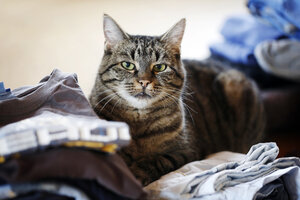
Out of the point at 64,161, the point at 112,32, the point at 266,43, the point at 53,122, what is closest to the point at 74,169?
the point at 64,161

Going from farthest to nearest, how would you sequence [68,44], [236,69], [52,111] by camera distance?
[236,69], [68,44], [52,111]

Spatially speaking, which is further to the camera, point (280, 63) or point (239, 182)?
point (280, 63)

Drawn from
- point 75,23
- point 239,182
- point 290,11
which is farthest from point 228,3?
point 239,182

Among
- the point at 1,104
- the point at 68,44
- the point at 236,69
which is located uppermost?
the point at 68,44

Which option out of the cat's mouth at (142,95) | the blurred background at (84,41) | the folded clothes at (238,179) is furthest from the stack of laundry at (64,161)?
the blurred background at (84,41)

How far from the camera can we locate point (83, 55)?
1.86 metres

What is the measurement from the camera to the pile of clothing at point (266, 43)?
190 cm

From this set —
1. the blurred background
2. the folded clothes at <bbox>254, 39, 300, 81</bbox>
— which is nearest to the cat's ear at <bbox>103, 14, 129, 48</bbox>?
the blurred background

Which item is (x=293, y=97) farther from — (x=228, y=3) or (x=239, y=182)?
(x=239, y=182)

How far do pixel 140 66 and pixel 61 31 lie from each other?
0.84m

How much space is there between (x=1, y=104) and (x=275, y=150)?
0.87 metres

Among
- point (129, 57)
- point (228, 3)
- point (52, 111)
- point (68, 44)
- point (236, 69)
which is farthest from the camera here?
point (228, 3)

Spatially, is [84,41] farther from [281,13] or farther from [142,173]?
[281,13]

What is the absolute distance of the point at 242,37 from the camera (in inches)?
82.1
